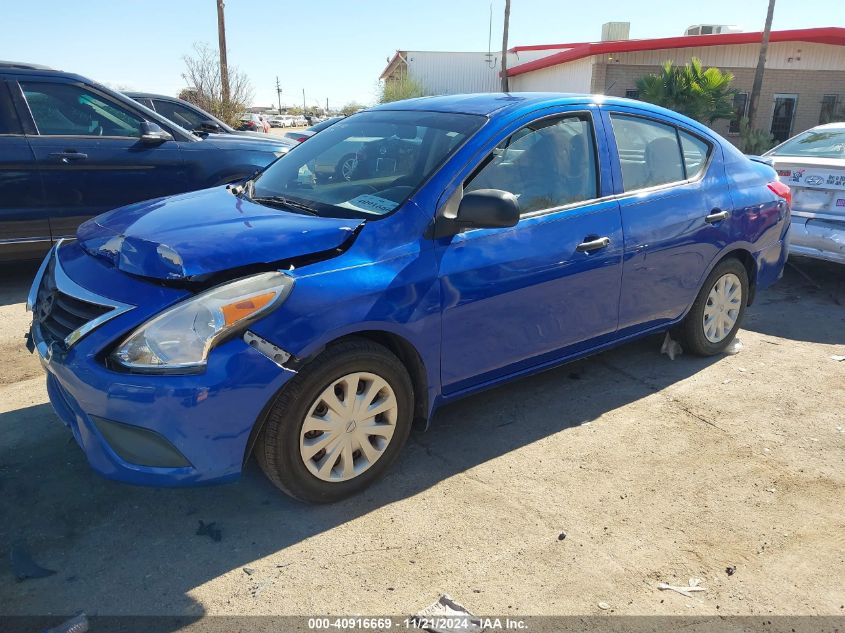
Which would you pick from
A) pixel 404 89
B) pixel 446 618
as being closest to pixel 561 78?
pixel 404 89

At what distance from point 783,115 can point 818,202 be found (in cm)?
2240

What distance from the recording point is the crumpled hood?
2.74 meters

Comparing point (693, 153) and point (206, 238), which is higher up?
point (693, 153)

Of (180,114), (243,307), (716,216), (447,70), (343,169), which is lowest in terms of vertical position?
(243,307)

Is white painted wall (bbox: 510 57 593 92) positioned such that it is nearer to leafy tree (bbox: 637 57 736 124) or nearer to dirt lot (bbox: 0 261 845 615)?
leafy tree (bbox: 637 57 736 124)

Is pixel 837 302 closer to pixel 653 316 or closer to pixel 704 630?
pixel 653 316

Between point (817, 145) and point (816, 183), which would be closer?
point (816, 183)

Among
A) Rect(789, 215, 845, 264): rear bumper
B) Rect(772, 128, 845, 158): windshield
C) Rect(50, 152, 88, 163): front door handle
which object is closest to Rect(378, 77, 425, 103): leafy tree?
Rect(772, 128, 845, 158): windshield

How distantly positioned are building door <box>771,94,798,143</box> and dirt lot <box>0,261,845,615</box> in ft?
81.8

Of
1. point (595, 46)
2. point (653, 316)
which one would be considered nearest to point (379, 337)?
point (653, 316)

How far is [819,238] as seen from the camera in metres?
6.20

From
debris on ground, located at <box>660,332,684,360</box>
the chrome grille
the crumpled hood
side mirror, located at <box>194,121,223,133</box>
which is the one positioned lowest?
debris on ground, located at <box>660,332,684,360</box>

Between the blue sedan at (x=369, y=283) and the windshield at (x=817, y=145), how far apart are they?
3.27m

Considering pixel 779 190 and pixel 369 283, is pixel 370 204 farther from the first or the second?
pixel 779 190
